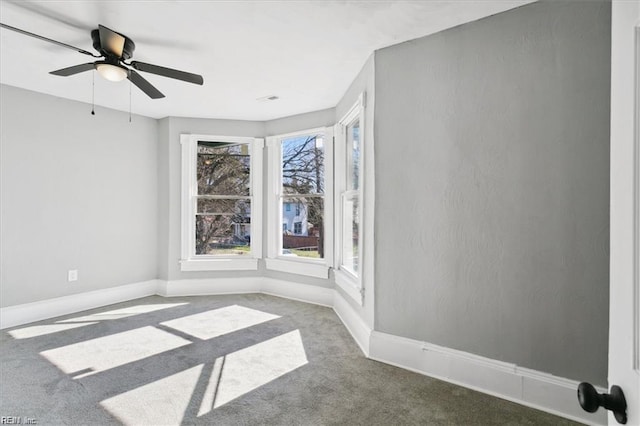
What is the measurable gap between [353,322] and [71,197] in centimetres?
370

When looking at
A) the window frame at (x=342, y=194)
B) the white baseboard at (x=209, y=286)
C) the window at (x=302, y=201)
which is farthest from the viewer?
the white baseboard at (x=209, y=286)

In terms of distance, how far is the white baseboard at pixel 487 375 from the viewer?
2.16m

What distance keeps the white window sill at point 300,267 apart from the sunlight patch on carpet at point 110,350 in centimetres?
180

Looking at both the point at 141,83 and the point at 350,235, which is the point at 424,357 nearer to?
the point at 350,235

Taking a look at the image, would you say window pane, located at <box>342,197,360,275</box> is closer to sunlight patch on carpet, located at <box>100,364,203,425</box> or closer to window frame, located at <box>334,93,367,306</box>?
window frame, located at <box>334,93,367,306</box>

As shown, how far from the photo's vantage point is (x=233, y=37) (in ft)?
8.95

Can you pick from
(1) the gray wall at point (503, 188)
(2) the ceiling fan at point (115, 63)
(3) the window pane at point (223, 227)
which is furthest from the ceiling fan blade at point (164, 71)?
(3) the window pane at point (223, 227)

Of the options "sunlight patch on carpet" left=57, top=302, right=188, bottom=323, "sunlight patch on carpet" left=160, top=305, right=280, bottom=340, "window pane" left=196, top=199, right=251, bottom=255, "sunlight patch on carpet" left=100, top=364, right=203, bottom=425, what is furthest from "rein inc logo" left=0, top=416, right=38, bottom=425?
"window pane" left=196, top=199, right=251, bottom=255

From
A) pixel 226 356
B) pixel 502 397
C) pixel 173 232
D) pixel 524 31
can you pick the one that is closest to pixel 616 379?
pixel 502 397

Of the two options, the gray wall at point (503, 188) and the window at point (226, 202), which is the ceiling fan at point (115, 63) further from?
the window at point (226, 202)

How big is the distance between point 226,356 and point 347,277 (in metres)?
1.51

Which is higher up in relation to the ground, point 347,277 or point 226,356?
point 347,277

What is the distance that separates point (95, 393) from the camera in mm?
2400

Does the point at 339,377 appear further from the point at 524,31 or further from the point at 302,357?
the point at 524,31
